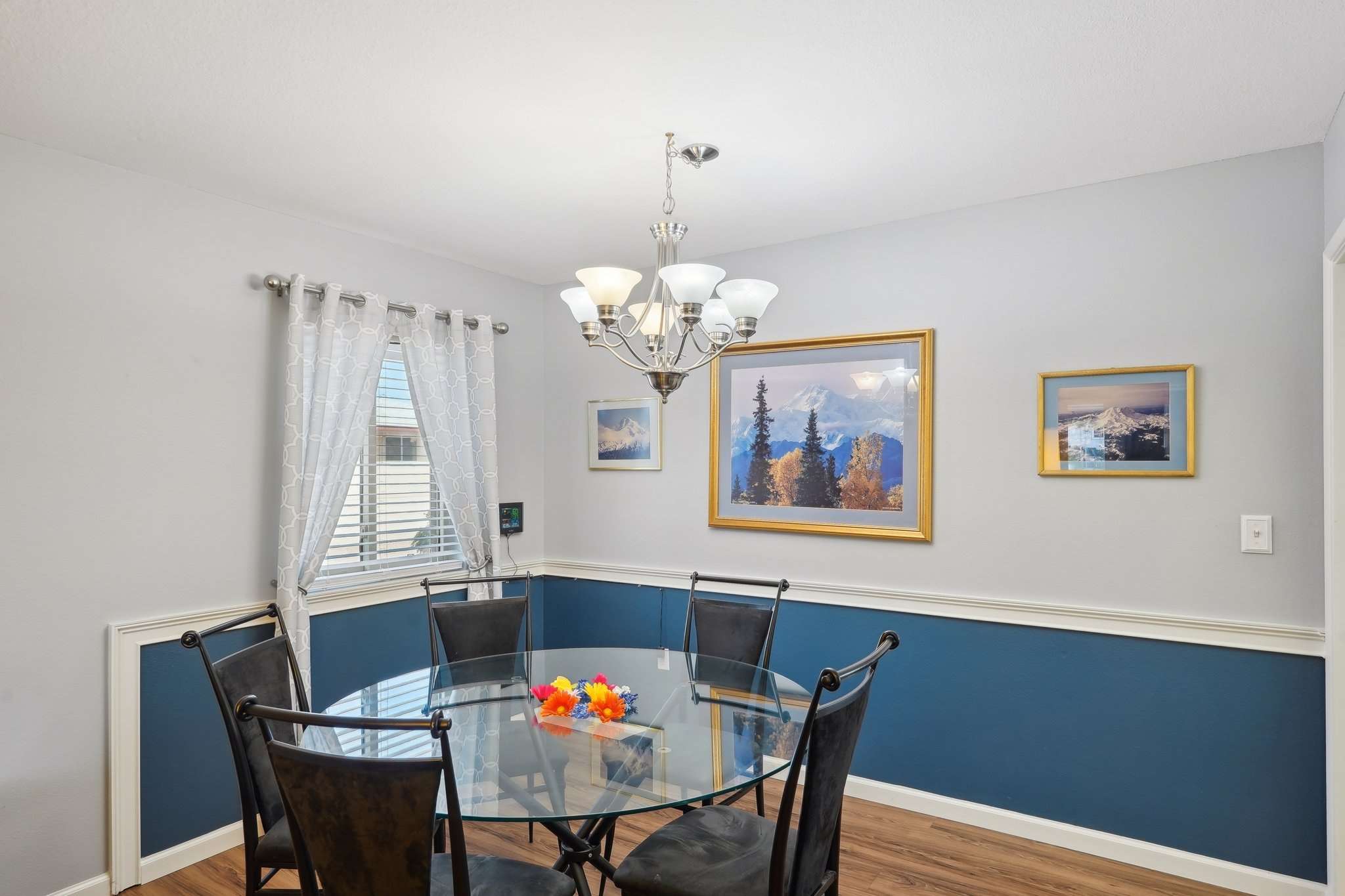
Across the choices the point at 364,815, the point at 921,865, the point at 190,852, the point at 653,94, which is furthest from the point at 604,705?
the point at 190,852

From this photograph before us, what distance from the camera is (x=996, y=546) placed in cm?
303

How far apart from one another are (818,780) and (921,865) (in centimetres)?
144

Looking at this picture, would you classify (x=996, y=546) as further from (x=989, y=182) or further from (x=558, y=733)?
(x=558, y=733)

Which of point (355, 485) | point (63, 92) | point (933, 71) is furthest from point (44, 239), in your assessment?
point (933, 71)

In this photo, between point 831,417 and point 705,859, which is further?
point 831,417

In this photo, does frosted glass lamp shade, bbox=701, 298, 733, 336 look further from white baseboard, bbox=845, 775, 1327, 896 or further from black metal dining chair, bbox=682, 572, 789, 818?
white baseboard, bbox=845, 775, 1327, 896

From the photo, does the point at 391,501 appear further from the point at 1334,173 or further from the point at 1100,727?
the point at 1334,173

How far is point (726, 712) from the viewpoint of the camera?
7.44ft

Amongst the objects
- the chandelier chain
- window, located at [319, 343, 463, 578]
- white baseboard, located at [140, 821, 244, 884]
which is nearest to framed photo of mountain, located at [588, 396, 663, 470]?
window, located at [319, 343, 463, 578]

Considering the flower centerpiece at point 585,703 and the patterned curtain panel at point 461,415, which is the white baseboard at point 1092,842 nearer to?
the flower centerpiece at point 585,703

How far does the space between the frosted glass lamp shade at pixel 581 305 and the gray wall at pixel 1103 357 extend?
148 centimetres

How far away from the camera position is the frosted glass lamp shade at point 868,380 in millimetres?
3312

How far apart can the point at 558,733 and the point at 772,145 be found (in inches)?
75.0

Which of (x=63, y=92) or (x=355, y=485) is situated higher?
(x=63, y=92)
